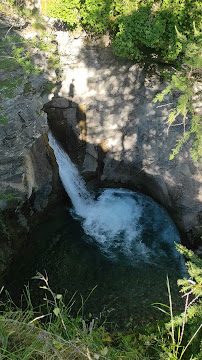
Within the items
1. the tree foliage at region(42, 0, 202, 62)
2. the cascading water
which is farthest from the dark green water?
the tree foliage at region(42, 0, 202, 62)

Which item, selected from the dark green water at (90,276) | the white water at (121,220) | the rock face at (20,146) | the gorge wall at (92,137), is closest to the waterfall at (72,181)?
the white water at (121,220)

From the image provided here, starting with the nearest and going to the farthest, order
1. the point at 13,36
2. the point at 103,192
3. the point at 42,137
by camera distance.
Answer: the point at 13,36 < the point at 42,137 < the point at 103,192

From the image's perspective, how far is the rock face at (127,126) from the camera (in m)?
6.71

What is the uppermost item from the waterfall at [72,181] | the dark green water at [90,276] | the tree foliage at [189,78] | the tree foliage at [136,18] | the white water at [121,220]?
the tree foliage at [136,18]

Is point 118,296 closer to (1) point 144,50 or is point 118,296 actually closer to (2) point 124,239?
(2) point 124,239

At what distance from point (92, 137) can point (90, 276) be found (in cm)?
345

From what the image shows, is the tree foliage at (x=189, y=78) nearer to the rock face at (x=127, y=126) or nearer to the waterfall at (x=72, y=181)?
the rock face at (x=127, y=126)

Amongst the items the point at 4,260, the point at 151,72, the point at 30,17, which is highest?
the point at 30,17

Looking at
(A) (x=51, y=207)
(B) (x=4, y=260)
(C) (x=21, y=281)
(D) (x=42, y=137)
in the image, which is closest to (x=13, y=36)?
(D) (x=42, y=137)

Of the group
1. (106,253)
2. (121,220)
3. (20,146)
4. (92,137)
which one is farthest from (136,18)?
(106,253)

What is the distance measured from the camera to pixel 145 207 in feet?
25.8

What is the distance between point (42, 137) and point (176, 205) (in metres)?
3.64

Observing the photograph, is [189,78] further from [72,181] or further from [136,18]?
[72,181]

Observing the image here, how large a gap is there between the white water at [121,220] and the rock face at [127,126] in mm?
347
